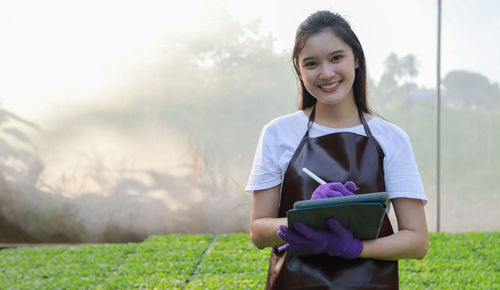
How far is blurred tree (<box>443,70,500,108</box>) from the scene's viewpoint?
16.5ft

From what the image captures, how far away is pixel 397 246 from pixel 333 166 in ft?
0.81

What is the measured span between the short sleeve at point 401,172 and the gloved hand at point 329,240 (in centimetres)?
20

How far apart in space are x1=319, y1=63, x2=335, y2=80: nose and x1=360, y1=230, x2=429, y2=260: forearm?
1.36 ft

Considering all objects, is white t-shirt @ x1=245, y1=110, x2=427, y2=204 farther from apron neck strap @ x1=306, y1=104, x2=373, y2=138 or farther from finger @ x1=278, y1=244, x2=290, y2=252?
finger @ x1=278, y1=244, x2=290, y2=252

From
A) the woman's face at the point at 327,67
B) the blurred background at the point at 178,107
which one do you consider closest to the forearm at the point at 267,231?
the woman's face at the point at 327,67

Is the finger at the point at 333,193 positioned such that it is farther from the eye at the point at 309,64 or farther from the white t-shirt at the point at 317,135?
the eye at the point at 309,64

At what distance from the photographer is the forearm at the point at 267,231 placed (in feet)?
3.92

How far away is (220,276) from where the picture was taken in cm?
323

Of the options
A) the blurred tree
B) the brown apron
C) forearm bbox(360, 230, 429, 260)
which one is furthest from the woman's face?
the blurred tree

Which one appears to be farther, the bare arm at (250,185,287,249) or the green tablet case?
the bare arm at (250,185,287,249)

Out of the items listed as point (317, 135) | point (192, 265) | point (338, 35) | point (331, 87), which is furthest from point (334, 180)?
point (192, 265)

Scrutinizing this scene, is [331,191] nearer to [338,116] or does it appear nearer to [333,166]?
[333,166]

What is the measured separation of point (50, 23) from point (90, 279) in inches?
119

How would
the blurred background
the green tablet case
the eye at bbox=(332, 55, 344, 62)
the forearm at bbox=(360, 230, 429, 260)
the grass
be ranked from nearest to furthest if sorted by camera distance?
the green tablet case
the forearm at bbox=(360, 230, 429, 260)
the eye at bbox=(332, 55, 344, 62)
the grass
the blurred background
